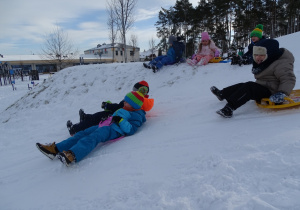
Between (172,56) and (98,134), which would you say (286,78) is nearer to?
(98,134)

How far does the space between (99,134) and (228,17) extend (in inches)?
1088

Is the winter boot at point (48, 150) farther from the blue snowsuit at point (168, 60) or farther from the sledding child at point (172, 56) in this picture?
the blue snowsuit at point (168, 60)

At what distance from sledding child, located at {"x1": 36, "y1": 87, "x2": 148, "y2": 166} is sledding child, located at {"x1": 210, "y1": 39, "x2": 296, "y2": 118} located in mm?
1400

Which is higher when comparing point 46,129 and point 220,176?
point 220,176

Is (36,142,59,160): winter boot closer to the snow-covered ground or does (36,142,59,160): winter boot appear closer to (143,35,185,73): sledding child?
the snow-covered ground

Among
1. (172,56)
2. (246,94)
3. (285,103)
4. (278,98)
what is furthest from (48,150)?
(172,56)

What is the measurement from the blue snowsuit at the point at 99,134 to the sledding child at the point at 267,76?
1.40 metres

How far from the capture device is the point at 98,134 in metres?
2.99

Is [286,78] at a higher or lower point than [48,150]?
higher

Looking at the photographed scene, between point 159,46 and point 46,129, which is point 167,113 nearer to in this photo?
point 46,129

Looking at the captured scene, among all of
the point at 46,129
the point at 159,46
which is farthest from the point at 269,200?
the point at 159,46

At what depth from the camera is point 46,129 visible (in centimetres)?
527

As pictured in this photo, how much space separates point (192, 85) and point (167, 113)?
6.44 ft

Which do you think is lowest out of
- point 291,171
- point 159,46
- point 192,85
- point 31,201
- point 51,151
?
point 31,201
